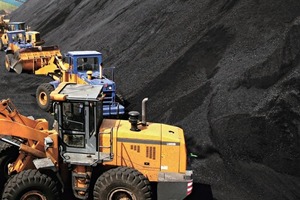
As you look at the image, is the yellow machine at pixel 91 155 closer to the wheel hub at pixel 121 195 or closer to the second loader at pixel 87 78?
the wheel hub at pixel 121 195

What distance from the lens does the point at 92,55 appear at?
11812 mm

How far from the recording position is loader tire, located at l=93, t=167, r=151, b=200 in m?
5.90

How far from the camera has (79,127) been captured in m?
6.17

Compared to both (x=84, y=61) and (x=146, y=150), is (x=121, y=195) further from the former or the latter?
(x=84, y=61)

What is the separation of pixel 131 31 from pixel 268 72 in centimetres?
808

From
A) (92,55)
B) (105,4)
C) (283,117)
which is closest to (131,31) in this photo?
(92,55)

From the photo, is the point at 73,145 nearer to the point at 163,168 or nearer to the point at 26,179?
the point at 26,179

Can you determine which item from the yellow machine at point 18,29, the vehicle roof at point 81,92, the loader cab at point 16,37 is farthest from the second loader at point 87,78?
the loader cab at point 16,37

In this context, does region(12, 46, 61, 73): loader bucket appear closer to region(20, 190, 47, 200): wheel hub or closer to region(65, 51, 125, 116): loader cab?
region(65, 51, 125, 116): loader cab

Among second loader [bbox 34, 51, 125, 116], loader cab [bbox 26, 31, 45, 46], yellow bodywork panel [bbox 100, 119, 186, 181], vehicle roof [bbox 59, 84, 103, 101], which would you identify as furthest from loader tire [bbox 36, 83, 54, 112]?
loader cab [bbox 26, 31, 45, 46]

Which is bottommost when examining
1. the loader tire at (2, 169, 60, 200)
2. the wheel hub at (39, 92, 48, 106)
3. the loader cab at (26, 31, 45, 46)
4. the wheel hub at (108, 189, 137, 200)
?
the wheel hub at (108, 189, 137, 200)

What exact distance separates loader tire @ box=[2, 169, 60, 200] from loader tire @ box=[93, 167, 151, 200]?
0.79 m

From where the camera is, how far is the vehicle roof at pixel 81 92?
19.8 ft

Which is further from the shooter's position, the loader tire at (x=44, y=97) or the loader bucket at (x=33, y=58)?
the loader bucket at (x=33, y=58)
